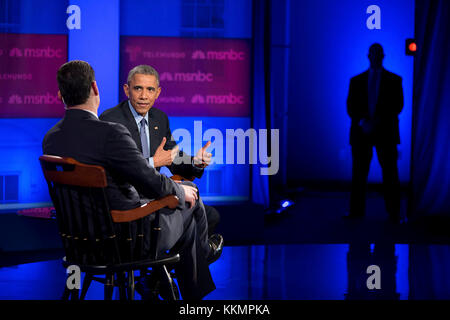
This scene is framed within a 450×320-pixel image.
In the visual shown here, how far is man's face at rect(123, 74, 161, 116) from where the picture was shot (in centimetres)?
337

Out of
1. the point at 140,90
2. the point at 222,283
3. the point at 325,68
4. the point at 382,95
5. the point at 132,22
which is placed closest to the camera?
the point at 140,90

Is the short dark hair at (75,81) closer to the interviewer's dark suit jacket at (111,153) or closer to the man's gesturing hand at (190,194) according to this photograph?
the interviewer's dark suit jacket at (111,153)

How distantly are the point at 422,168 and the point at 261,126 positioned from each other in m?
1.82

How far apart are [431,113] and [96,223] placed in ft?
14.8

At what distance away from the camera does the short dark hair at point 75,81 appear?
240cm

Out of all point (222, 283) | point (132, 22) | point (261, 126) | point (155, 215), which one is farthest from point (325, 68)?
point (155, 215)

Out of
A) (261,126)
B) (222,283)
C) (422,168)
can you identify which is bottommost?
(222,283)

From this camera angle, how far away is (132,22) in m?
5.23

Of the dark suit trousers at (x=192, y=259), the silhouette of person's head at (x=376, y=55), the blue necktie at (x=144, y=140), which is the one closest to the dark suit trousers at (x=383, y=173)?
the silhouette of person's head at (x=376, y=55)

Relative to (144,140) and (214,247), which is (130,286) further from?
(144,140)

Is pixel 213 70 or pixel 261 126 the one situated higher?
pixel 213 70

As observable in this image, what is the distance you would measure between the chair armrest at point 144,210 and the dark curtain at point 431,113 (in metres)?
4.26

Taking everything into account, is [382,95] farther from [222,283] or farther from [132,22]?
[222,283]

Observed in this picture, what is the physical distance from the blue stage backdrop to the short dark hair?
6237 mm
